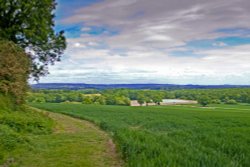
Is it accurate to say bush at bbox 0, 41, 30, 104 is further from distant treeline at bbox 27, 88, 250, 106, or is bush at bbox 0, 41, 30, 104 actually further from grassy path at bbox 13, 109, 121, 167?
distant treeline at bbox 27, 88, 250, 106

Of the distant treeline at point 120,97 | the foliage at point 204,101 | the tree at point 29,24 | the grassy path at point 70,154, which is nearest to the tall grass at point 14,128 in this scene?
the grassy path at point 70,154

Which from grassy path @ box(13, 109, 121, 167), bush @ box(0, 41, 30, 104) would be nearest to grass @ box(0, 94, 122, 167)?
grassy path @ box(13, 109, 121, 167)

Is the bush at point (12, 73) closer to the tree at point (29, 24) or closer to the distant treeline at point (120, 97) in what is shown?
the tree at point (29, 24)

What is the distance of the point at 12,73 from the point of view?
17484 mm

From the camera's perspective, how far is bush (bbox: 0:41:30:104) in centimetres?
1716

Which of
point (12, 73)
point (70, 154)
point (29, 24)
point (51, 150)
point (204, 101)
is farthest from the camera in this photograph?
point (204, 101)

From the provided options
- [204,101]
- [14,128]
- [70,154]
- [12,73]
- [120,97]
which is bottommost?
[204,101]

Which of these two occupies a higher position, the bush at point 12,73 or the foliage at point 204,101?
the bush at point 12,73

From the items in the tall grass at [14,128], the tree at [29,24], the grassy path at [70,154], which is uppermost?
the tree at [29,24]

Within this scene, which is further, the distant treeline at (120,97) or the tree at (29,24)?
the distant treeline at (120,97)

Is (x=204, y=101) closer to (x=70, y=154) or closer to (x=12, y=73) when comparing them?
(x=12, y=73)

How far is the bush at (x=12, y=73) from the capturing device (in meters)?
17.2

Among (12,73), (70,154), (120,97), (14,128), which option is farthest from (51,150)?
(120,97)

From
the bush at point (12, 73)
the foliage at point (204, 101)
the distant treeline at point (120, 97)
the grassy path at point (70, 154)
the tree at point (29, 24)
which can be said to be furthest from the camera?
the foliage at point (204, 101)
